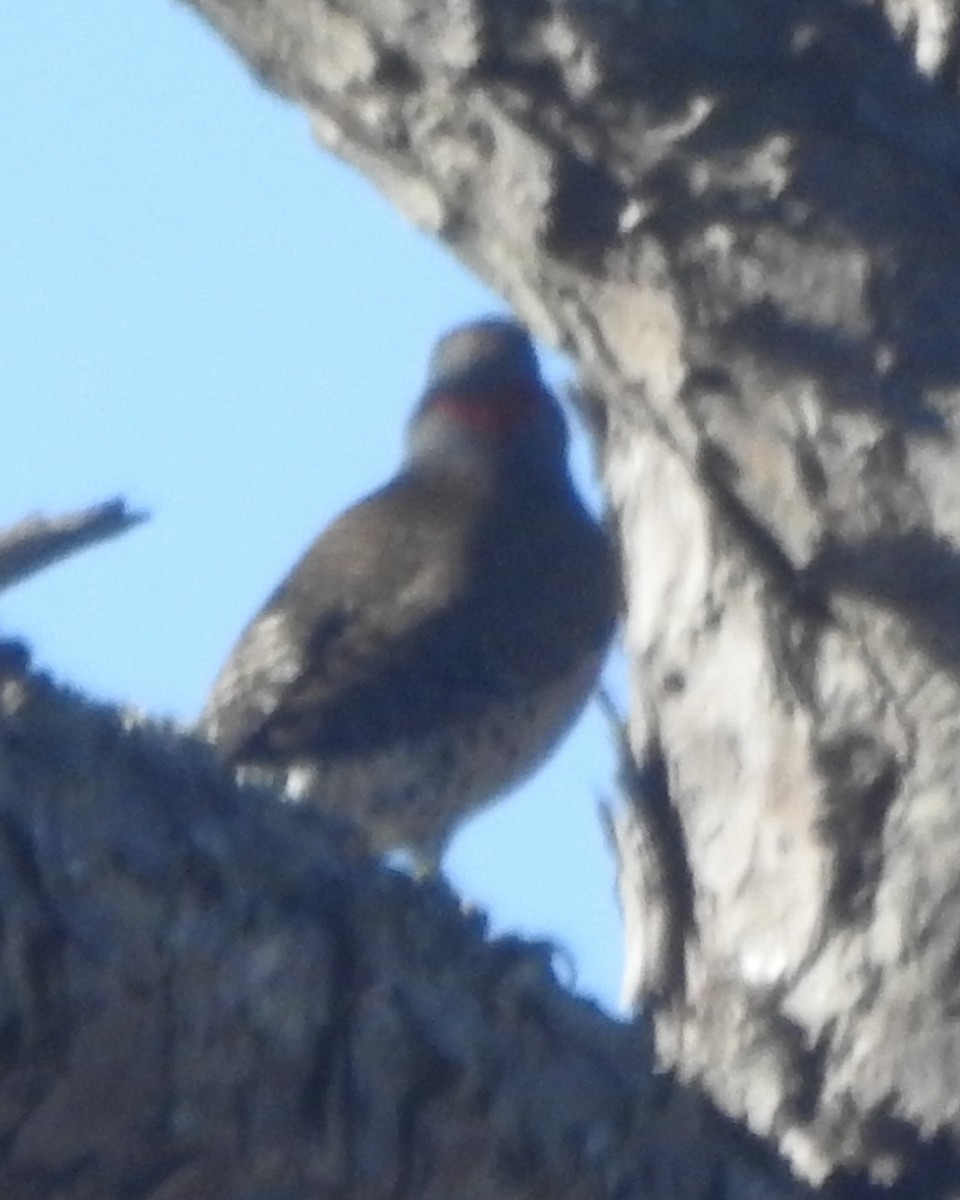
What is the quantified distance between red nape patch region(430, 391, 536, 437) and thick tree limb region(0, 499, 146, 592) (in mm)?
4069

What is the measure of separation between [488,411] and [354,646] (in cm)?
115

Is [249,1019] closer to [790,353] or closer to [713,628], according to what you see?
[790,353]

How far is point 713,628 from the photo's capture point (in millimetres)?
3025

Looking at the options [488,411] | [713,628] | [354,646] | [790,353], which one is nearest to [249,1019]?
[790,353]

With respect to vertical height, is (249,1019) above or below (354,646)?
below

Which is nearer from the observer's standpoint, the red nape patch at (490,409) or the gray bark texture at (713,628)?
the gray bark texture at (713,628)

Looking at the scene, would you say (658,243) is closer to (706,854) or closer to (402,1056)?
(706,854)

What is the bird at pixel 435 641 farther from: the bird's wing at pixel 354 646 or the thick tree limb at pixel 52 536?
the thick tree limb at pixel 52 536

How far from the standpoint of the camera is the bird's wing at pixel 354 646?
5.21 meters

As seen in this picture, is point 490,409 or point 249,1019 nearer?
point 249,1019

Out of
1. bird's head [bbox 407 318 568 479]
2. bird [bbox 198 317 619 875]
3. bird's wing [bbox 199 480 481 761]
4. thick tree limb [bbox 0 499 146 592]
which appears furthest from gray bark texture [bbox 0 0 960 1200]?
bird's head [bbox 407 318 568 479]

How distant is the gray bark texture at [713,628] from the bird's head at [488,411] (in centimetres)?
325

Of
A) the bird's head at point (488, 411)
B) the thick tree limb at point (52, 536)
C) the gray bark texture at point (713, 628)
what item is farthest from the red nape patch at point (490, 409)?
the thick tree limb at point (52, 536)

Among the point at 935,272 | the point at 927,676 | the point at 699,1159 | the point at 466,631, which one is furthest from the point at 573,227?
the point at 466,631
